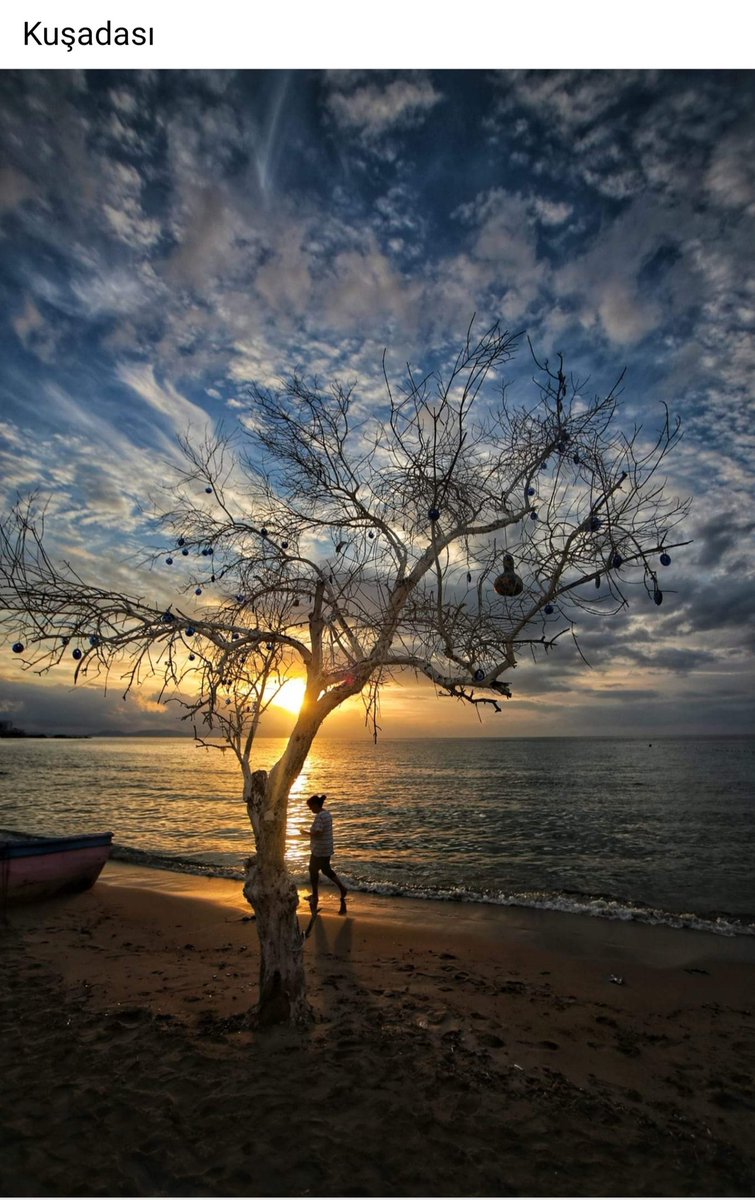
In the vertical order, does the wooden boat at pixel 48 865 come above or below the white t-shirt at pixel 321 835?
below

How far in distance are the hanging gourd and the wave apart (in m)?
13.4

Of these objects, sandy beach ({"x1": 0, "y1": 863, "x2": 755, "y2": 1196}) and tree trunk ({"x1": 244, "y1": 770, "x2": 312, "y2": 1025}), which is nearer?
sandy beach ({"x1": 0, "y1": 863, "x2": 755, "y2": 1196})

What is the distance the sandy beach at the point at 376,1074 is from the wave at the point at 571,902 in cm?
310

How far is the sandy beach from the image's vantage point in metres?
4.44

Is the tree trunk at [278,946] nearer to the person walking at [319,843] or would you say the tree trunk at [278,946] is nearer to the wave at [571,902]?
the person walking at [319,843]

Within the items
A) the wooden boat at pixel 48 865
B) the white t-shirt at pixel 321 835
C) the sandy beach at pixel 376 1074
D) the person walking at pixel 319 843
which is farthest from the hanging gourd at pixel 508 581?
the wooden boat at pixel 48 865

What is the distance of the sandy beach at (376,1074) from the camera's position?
4.44 meters

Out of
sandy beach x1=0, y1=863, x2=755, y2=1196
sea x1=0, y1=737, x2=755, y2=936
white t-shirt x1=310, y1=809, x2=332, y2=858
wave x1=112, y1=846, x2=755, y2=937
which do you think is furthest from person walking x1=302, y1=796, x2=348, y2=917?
sea x1=0, y1=737, x2=755, y2=936

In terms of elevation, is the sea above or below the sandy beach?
below

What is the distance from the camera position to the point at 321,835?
41.7 ft

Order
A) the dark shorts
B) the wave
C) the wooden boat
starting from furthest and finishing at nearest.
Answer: the wave → the wooden boat → the dark shorts

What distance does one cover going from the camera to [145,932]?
1214 cm

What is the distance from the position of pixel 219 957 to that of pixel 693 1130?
787cm

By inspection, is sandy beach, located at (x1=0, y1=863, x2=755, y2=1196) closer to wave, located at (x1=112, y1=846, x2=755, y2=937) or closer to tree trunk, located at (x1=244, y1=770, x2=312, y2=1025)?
tree trunk, located at (x1=244, y1=770, x2=312, y2=1025)
